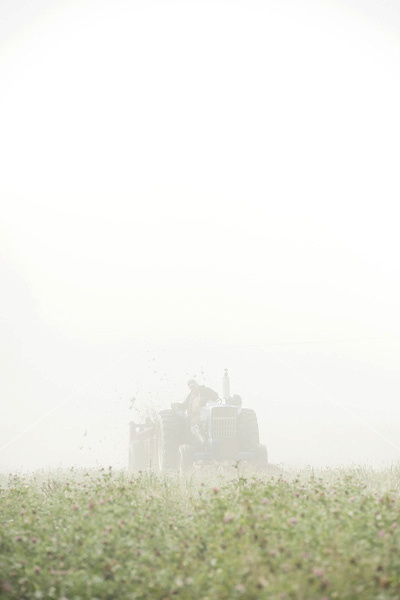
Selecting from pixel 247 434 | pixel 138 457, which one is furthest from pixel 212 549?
pixel 138 457

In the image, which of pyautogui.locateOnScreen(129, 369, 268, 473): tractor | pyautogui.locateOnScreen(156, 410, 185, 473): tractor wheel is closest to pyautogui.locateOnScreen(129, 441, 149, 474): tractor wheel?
pyautogui.locateOnScreen(129, 369, 268, 473): tractor

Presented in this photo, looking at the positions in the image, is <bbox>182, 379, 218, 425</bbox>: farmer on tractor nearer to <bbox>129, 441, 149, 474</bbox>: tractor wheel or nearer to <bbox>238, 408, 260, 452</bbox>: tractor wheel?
<bbox>238, 408, 260, 452</bbox>: tractor wheel

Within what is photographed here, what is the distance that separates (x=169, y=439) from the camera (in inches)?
642

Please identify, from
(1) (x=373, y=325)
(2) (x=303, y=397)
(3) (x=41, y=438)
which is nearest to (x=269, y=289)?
(1) (x=373, y=325)

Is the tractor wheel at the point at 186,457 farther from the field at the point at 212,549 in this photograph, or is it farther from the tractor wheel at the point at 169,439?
the field at the point at 212,549

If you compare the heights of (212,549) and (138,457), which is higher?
(138,457)

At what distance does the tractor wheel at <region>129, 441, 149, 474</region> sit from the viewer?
60.3ft

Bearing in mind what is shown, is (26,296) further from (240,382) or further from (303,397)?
(303,397)

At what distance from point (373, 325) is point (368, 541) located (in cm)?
6712

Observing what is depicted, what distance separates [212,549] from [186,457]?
964cm

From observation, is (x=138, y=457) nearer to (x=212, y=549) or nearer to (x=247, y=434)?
(x=247, y=434)

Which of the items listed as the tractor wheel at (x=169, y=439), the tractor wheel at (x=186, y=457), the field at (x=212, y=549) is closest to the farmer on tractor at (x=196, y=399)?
the tractor wheel at (x=169, y=439)

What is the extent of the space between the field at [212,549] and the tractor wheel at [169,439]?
8.57m

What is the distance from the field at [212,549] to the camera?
4898mm
